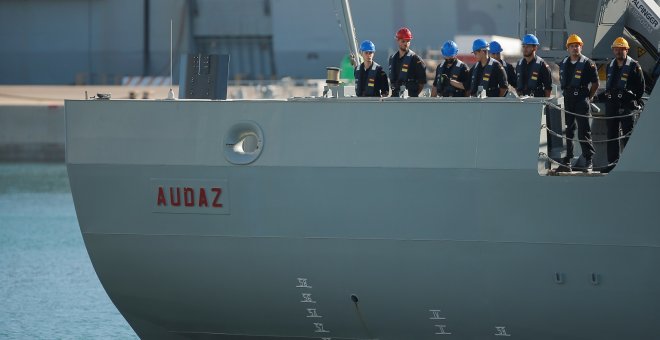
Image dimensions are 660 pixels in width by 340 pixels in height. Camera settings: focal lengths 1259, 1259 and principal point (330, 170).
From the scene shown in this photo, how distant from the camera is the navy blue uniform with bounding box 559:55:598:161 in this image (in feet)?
41.7

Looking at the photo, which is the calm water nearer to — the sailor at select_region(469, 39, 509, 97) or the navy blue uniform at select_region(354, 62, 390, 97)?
the navy blue uniform at select_region(354, 62, 390, 97)

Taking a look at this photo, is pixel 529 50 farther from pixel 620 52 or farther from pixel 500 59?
pixel 620 52

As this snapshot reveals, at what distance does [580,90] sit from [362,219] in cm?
266

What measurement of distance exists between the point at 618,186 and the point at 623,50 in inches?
77.5

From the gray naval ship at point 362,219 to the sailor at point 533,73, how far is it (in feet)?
3.03

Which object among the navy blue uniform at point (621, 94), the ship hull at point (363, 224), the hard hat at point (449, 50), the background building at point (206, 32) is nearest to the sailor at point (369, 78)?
the hard hat at point (449, 50)

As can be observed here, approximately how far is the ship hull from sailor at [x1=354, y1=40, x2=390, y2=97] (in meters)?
1.60

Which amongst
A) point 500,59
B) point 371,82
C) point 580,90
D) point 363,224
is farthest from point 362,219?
point 500,59

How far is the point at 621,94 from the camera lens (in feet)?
42.1

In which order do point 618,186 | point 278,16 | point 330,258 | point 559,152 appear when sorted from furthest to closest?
point 278,16, point 559,152, point 330,258, point 618,186

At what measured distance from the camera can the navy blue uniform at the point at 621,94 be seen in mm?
12797

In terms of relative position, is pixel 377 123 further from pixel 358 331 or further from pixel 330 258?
pixel 358 331

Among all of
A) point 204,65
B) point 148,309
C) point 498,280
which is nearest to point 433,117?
point 498,280

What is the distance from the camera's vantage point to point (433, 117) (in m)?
11.8
